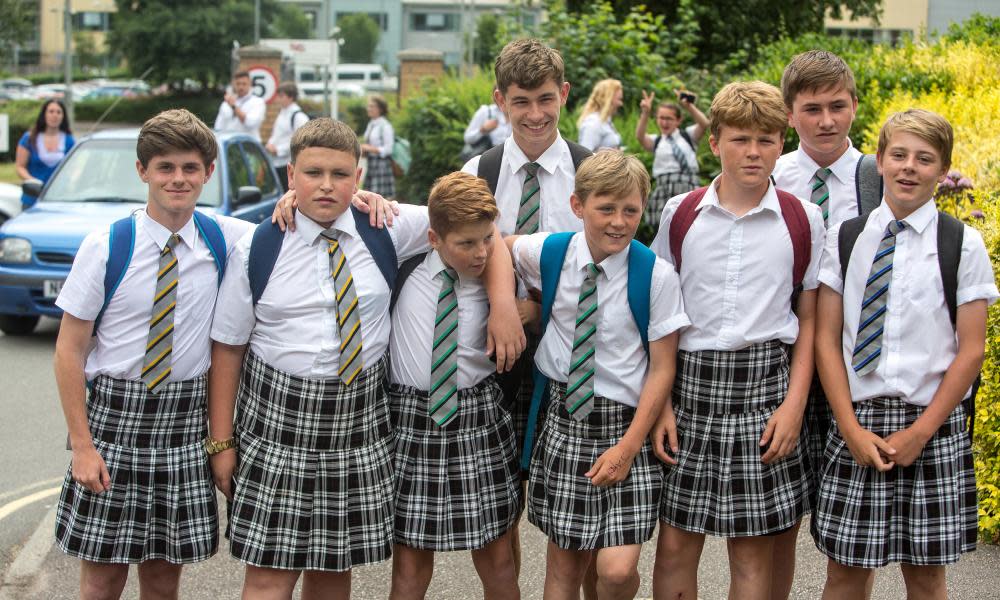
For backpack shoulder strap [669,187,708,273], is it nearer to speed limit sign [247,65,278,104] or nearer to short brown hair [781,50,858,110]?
short brown hair [781,50,858,110]

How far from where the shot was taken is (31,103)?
31.1 m

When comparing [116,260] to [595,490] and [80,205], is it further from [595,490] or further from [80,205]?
[80,205]

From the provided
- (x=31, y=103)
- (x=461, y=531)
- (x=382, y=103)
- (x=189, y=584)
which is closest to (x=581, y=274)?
(x=461, y=531)

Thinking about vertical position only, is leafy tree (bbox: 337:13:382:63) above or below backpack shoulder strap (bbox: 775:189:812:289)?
above

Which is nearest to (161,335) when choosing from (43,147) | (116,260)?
(116,260)

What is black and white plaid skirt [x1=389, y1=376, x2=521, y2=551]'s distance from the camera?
3.65m

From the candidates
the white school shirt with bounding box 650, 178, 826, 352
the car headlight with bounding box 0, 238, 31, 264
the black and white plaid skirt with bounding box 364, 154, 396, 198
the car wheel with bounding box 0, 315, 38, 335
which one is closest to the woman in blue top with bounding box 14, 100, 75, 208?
the car wheel with bounding box 0, 315, 38, 335

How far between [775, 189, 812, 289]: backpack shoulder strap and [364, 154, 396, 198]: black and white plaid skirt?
11.8 meters

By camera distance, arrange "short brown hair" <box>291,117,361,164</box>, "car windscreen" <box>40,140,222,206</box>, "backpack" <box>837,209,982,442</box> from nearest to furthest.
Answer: "backpack" <box>837,209,982,442</box>
"short brown hair" <box>291,117,361,164</box>
"car windscreen" <box>40,140,222,206</box>

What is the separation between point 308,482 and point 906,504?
1.87 metres

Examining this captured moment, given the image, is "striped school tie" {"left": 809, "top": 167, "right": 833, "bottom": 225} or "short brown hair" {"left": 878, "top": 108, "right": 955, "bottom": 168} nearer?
"short brown hair" {"left": 878, "top": 108, "right": 955, "bottom": 168}

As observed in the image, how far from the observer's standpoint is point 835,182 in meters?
4.02

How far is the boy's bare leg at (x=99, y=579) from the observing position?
362 centimetres

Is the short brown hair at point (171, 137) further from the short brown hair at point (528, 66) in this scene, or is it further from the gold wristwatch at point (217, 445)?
the short brown hair at point (528, 66)
